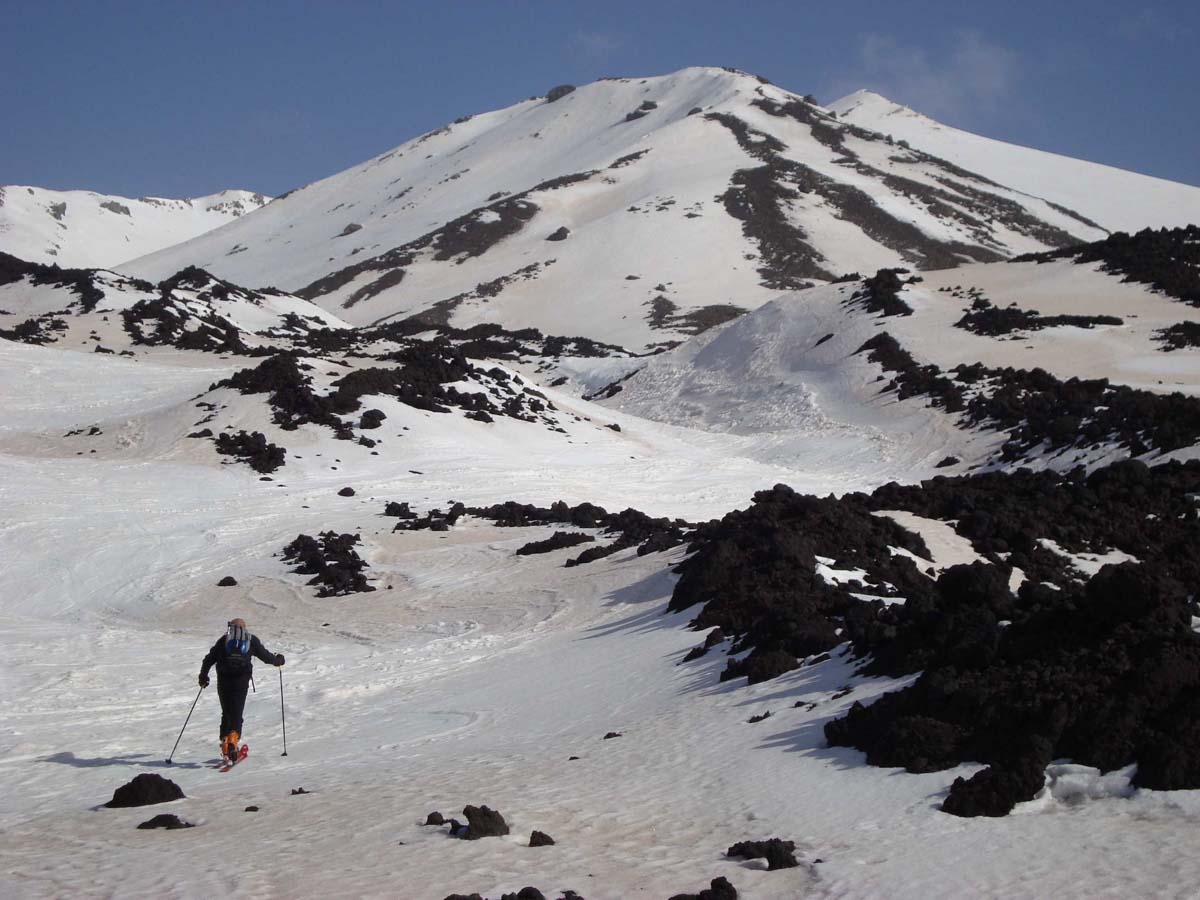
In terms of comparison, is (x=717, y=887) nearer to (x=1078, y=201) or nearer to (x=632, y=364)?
(x=632, y=364)

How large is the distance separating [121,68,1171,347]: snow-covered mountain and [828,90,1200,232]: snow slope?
3.17 metres

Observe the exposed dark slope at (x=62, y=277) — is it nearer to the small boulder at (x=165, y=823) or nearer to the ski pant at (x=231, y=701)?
the ski pant at (x=231, y=701)

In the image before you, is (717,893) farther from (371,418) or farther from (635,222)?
(635,222)

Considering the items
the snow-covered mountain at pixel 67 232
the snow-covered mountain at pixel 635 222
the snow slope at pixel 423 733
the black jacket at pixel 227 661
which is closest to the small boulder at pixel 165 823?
the snow slope at pixel 423 733

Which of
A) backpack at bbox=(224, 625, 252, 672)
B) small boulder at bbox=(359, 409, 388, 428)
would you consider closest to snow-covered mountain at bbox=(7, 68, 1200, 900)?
small boulder at bbox=(359, 409, 388, 428)

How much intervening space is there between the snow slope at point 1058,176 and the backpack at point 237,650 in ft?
356

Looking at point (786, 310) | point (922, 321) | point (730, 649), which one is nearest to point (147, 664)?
point (730, 649)

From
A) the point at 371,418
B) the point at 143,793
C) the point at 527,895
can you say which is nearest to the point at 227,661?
the point at 143,793

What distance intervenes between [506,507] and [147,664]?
31.4 ft

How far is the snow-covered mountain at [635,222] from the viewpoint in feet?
258

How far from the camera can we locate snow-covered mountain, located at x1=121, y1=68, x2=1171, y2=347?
3093 inches

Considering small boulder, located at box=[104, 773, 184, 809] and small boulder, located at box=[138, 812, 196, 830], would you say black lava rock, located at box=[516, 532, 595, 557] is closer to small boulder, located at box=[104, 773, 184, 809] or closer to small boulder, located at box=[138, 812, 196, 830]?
small boulder, located at box=[104, 773, 184, 809]

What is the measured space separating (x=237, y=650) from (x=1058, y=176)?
141 meters

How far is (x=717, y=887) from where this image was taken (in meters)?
5.43
